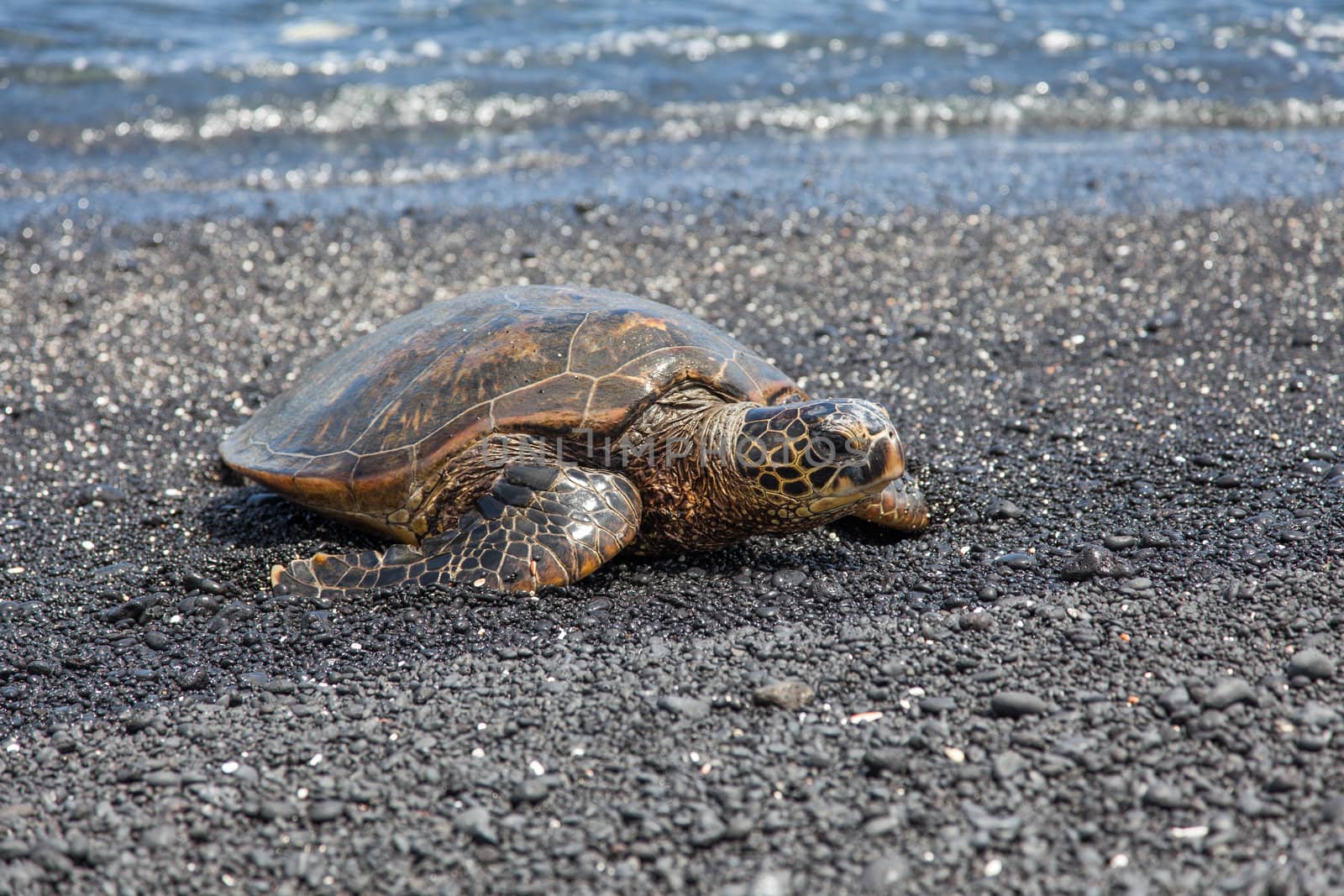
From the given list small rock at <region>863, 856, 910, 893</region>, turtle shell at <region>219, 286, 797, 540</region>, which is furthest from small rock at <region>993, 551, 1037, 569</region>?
small rock at <region>863, 856, 910, 893</region>

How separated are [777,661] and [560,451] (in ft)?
4.33

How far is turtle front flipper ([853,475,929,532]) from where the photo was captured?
3.99m

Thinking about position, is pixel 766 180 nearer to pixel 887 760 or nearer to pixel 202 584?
pixel 202 584

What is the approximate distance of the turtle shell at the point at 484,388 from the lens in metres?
3.99

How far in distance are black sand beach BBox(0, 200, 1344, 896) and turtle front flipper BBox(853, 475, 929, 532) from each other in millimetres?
91

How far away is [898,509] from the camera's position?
13.3 feet

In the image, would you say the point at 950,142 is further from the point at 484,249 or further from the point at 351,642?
the point at 351,642

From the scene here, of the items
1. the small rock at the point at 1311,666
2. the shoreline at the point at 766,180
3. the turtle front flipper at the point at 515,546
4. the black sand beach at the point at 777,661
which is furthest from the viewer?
the shoreline at the point at 766,180

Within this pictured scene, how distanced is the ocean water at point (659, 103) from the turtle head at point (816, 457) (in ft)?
17.2

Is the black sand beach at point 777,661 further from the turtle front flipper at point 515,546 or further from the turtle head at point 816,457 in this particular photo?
the turtle head at point 816,457

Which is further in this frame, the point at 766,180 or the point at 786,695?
the point at 766,180

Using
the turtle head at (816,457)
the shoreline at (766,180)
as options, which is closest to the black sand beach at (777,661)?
the turtle head at (816,457)

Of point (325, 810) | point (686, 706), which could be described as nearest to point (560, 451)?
point (686, 706)

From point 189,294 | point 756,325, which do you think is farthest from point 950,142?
point 189,294
